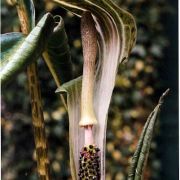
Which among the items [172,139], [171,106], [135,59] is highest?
[135,59]

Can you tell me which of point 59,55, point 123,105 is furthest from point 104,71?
point 123,105

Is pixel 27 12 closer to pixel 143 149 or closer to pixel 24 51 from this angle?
pixel 24 51

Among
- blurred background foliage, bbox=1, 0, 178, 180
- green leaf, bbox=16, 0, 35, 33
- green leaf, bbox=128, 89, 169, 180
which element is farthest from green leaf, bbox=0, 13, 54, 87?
blurred background foliage, bbox=1, 0, 178, 180

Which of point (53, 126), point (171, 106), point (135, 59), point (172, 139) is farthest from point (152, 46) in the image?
point (53, 126)

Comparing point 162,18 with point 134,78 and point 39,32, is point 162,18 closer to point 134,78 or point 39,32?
point 134,78

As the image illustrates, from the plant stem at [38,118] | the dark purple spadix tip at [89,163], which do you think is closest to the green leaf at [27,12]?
the plant stem at [38,118]

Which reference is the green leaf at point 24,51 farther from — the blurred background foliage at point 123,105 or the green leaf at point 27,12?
the blurred background foliage at point 123,105
